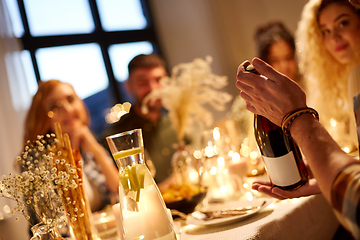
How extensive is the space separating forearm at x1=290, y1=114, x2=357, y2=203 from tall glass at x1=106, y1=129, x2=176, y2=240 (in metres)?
0.32

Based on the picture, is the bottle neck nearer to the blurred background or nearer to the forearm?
the forearm

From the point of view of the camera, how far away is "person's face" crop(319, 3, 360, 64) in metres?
1.65

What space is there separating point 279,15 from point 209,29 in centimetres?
84

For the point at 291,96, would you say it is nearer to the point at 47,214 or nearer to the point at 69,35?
the point at 47,214

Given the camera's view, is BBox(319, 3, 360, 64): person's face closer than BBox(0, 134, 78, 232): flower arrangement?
No

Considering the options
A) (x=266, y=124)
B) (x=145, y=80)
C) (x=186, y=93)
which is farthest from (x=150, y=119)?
(x=266, y=124)

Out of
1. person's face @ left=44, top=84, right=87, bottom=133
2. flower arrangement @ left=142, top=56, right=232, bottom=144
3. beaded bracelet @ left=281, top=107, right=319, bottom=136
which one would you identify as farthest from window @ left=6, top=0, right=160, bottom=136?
beaded bracelet @ left=281, top=107, right=319, bottom=136

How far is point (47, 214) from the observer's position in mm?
729

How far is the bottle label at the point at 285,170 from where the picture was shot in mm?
731

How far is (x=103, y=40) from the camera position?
384cm

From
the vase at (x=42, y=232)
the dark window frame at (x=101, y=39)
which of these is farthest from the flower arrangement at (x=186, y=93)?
the dark window frame at (x=101, y=39)

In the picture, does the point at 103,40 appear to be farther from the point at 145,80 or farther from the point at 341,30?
Answer: the point at 341,30

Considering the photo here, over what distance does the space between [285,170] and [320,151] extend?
187 mm

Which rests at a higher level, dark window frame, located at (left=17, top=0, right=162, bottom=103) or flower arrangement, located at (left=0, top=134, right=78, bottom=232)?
dark window frame, located at (left=17, top=0, right=162, bottom=103)
